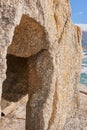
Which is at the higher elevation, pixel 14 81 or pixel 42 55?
pixel 42 55

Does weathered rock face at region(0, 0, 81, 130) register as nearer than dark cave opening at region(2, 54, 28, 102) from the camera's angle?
Yes

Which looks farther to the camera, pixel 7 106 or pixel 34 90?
pixel 7 106

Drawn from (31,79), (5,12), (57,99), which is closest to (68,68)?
(57,99)

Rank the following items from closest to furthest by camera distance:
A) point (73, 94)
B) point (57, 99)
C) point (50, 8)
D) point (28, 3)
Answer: point (28, 3) → point (50, 8) → point (57, 99) → point (73, 94)

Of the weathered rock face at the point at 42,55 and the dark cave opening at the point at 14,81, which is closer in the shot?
the weathered rock face at the point at 42,55

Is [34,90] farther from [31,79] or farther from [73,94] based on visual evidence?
[73,94]

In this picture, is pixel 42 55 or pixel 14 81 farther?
pixel 14 81

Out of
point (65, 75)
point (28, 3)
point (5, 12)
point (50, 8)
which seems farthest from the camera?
point (65, 75)

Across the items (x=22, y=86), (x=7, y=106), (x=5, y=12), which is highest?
(x=5, y=12)

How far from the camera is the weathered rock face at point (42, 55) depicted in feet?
20.8

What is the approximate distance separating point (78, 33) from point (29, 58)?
3.21 meters

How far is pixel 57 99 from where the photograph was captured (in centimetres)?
933

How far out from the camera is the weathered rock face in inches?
250

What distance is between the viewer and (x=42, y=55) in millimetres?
8250
